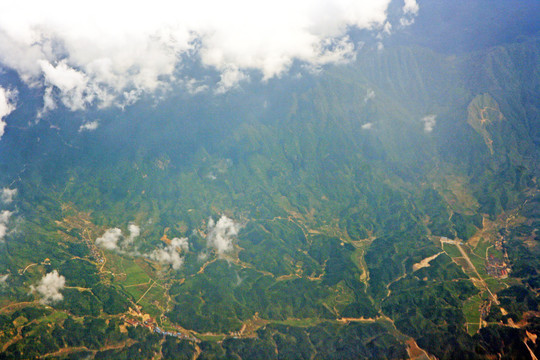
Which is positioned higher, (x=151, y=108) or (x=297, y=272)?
(x=151, y=108)

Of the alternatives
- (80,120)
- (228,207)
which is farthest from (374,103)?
(80,120)

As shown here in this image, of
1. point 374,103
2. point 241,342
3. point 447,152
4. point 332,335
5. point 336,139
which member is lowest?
point 332,335

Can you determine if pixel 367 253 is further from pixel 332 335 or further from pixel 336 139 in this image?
pixel 336 139

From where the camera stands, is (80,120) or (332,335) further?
(80,120)

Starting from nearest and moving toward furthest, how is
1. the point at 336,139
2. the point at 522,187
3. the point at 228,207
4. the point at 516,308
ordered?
the point at 516,308
the point at 522,187
the point at 228,207
the point at 336,139

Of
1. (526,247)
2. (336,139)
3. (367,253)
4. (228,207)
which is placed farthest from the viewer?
(336,139)

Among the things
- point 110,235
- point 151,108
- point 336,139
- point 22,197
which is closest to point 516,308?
point 336,139

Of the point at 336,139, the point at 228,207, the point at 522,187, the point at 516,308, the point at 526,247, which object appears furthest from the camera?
the point at 336,139

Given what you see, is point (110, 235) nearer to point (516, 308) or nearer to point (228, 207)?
point (228, 207)

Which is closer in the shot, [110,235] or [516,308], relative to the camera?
[516,308]
